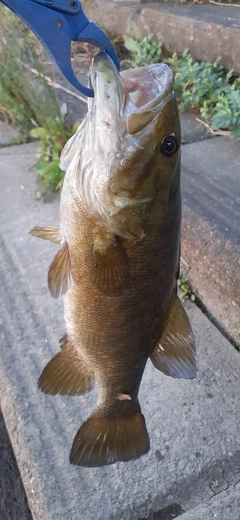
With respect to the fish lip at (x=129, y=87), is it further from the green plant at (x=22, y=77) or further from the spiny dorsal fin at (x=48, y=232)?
the green plant at (x=22, y=77)

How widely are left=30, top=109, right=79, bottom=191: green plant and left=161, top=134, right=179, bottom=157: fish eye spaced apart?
2.08 metres

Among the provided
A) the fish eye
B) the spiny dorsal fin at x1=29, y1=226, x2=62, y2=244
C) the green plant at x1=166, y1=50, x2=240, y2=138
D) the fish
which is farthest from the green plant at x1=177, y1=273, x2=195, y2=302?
the fish eye

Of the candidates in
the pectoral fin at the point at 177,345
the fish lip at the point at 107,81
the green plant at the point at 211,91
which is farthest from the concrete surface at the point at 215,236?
the fish lip at the point at 107,81

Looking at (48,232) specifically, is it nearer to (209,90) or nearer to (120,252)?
(120,252)

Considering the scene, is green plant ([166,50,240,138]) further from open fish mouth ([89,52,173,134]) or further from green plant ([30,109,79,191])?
open fish mouth ([89,52,173,134])

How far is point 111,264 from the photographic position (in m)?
1.26

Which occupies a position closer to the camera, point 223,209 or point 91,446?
point 91,446

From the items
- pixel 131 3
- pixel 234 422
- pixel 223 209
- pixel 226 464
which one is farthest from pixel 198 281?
pixel 131 3

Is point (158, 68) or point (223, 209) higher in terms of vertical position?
point (158, 68)

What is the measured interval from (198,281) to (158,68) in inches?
56.4

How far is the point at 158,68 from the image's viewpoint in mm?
1182

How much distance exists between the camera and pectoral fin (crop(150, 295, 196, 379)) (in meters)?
1.41

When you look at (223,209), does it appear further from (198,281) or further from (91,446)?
(91,446)

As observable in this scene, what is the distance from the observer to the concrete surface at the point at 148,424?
1.78m
